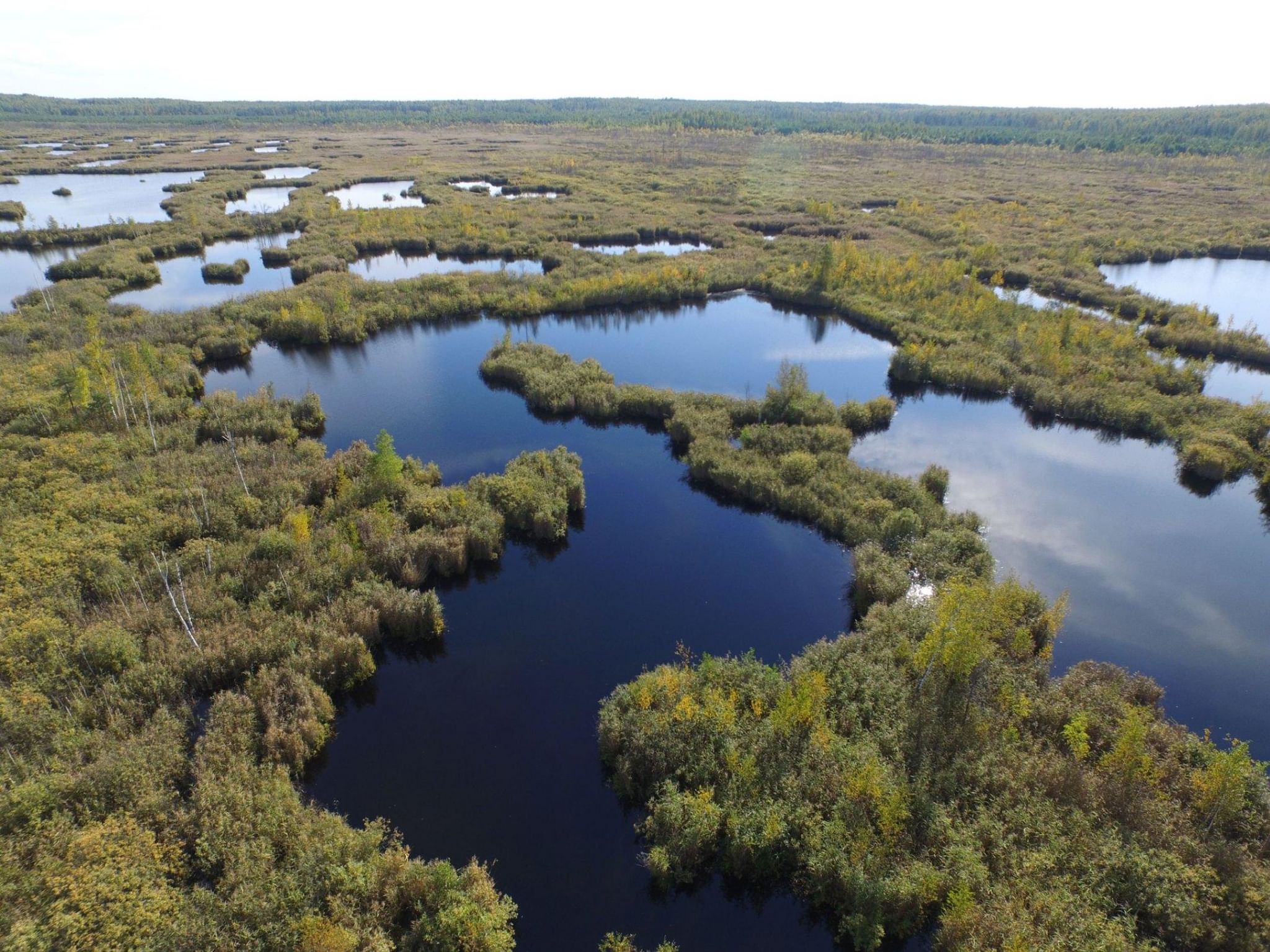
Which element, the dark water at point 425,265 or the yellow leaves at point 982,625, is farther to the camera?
the dark water at point 425,265

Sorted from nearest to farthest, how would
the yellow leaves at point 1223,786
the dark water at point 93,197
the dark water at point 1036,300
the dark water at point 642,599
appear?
the yellow leaves at point 1223,786 < the dark water at point 642,599 < the dark water at point 1036,300 < the dark water at point 93,197

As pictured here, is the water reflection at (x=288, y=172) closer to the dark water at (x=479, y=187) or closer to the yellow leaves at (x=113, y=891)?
the dark water at (x=479, y=187)

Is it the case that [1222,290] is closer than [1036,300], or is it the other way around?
[1036,300]

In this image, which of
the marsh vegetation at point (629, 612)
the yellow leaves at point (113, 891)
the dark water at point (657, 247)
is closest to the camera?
the yellow leaves at point (113, 891)

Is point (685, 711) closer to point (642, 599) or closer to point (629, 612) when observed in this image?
point (629, 612)

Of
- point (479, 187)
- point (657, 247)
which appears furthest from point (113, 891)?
point (479, 187)

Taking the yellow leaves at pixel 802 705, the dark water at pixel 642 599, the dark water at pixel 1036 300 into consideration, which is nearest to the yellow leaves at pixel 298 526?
the dark water at pixel 642 599

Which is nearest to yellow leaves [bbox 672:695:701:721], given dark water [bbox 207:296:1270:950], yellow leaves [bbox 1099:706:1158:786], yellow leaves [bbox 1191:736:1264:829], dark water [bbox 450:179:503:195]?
dark water [bbox 207:296:1270:950]
